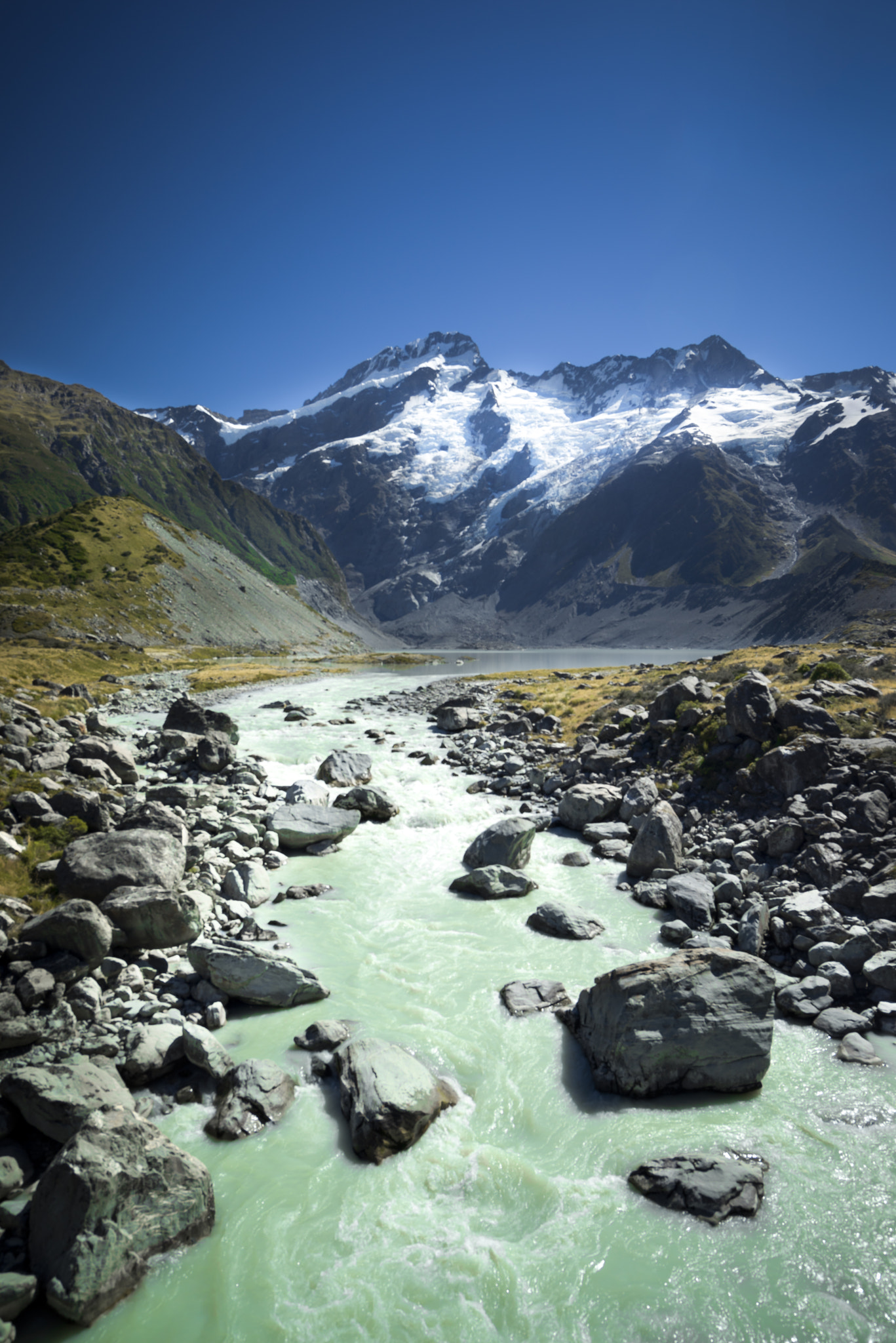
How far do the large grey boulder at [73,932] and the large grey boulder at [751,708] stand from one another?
22.8 meters

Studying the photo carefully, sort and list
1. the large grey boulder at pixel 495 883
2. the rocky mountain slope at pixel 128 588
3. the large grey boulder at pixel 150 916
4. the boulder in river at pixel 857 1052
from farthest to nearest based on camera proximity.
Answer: the rocky mountain slope at pixel 128 588 < the large grey boulder at pixel 495 883 < the large grey boulder at pixel 150 916 < the boulder in river at pixel 857 1052

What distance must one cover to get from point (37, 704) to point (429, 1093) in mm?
32947

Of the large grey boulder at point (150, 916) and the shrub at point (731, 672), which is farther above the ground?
the shrub at point (731, 672)

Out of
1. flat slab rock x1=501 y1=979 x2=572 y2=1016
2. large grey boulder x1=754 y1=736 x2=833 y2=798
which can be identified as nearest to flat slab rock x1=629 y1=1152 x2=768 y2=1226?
flat slab rock x1=501 y1=979 x2=572 y2=1016

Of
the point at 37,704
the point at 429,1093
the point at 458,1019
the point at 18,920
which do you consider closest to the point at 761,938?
the point at 458,1019

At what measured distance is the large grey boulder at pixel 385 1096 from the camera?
9.32 m

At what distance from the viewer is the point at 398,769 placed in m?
32.7

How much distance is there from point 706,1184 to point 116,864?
13414 mm

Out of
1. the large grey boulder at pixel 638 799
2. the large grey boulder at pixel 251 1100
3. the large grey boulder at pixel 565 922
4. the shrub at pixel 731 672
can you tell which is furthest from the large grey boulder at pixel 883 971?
the shrub at pixel 731 672

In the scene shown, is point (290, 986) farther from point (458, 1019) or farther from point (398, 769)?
point (398, 769)

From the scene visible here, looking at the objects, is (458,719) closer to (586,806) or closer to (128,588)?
(586,806)

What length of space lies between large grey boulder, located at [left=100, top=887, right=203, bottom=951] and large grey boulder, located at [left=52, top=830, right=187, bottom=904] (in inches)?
14.6

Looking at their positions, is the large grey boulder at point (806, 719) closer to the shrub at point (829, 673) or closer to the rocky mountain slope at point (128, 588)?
Result: the shrub at point (829, 673)

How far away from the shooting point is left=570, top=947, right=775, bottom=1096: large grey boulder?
34.8 feet
